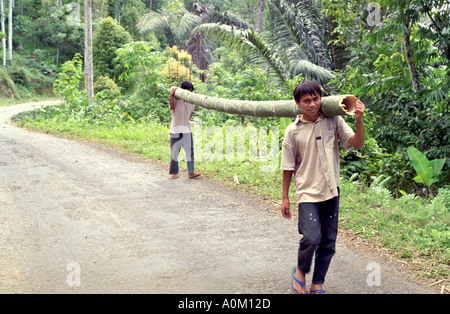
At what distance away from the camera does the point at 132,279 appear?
3705mm

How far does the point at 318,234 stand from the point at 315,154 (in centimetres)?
60

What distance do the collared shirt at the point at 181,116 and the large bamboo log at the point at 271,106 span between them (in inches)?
7.1

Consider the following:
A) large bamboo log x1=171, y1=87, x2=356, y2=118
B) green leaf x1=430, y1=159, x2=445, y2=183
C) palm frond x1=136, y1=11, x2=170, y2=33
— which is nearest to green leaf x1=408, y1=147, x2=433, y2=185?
green leaf x1=430, y1=159, x2=445, y2=183

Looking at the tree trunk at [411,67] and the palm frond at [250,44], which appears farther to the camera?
the palm frond at [250,44]

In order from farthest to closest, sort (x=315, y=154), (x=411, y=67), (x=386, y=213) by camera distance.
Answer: (x=411, y=67), (x=386, y=213), (x=315, y=154)

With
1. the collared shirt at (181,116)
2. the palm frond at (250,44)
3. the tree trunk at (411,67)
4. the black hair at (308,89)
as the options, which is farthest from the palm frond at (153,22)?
the black hair at (308,89)

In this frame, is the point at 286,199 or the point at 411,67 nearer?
the point at 286,199

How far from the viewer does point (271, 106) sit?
475cm

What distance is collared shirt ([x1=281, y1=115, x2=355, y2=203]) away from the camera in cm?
330

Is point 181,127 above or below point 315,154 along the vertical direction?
above

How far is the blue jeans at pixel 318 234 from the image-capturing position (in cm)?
328

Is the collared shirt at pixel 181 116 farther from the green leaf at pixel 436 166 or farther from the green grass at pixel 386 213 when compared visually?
the green leaf at pixel 436 166

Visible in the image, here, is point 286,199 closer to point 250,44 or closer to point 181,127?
point 181,127

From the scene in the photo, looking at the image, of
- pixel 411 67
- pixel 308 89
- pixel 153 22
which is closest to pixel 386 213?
pixel 308 89
